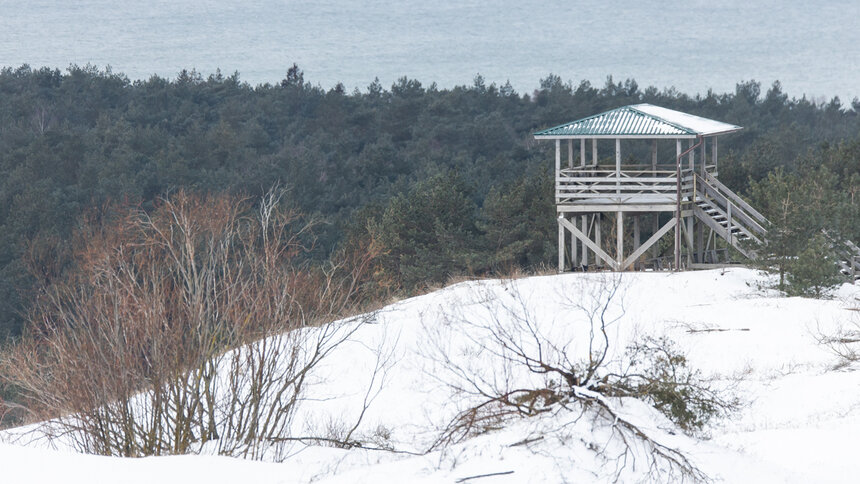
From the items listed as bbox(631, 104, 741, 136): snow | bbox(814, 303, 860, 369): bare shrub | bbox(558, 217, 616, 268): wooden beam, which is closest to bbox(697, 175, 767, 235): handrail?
bbox(631, 104, 741, 136): snow

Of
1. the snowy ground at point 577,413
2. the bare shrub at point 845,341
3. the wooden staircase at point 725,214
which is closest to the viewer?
the snowy ground at point 577,413

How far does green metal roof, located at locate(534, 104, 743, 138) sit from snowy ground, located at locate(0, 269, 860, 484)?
4238 mm

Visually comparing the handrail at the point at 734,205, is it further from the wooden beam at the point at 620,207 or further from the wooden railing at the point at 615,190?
the wooden beam at the point at 620,207

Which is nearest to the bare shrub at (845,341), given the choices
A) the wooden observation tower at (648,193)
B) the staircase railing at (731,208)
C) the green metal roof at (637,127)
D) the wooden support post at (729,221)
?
the staircase railing at (731,208)

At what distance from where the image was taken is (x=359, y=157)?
2918 inches

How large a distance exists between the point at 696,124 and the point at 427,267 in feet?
49.5

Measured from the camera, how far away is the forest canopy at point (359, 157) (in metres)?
45.5

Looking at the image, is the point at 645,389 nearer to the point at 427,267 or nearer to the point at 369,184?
the point at 427,267

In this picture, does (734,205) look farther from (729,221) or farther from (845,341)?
(845,341)

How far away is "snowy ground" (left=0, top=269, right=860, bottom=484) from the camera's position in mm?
12023

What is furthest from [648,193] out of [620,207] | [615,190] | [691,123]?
[691,123]

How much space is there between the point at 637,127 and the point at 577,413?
19716 millimetres

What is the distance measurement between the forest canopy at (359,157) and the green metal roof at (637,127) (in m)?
2.92

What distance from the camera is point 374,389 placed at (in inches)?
834
